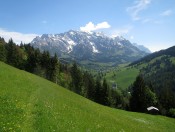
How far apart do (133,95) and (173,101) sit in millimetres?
26434

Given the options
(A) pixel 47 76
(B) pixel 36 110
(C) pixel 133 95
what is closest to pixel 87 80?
(A) pixel 47 76

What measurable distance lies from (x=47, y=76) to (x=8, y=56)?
22.1m

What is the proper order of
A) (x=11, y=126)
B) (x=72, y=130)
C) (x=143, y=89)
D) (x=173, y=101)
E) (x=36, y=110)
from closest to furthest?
(x=11, y=126), (x=72, y=130), (x=36, y=110), (x=143, y=89), (x=173, y=101)

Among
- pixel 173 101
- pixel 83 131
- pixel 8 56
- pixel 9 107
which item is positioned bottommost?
pixel 173 101

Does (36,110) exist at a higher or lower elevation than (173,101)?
higher

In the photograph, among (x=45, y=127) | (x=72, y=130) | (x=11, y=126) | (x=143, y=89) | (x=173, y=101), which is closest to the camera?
(x=11, y=126)

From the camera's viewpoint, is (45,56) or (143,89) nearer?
(143,89)

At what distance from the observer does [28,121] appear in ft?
77.4

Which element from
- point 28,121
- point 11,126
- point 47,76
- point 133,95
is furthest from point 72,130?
point 47,76

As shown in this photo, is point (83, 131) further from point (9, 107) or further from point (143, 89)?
point (143, 89)

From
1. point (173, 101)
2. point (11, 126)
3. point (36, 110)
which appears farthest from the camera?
point (173, 101)

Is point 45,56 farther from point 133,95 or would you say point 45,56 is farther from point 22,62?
point 133,95

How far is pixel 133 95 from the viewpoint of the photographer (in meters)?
126

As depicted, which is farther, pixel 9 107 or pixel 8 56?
pixel 8 56
